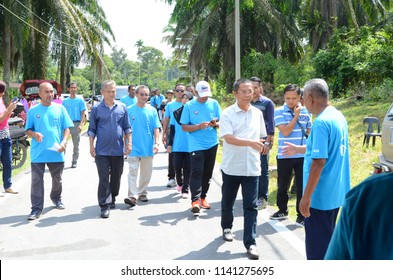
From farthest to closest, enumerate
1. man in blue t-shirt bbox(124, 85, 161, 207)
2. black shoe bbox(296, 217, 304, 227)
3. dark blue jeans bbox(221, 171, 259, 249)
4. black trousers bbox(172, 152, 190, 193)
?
black trousers bbox(172, 152, 190, 193) < man in blue t-shirt bbox(124, 85, 161, 207) < black shoe bbox(296, 217, 304, 227) < dark blue jeans bbox(221, 171, 259, 249)

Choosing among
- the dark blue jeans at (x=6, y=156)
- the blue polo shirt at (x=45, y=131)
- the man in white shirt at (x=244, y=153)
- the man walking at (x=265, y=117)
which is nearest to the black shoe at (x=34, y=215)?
the blue polo shirt at (x=45, y=131)

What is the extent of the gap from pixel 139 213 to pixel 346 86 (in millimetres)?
20220

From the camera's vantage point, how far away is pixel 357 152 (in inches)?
458

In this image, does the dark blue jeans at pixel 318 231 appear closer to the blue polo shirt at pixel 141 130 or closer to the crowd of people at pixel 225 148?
the crowd of people at pixel 225 148

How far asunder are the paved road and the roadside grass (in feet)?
3.36

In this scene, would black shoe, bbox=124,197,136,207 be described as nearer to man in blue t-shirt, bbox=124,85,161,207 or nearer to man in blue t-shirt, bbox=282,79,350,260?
man in blue t-shirt, bbox=124,85,161,207

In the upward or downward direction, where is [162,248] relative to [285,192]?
downward

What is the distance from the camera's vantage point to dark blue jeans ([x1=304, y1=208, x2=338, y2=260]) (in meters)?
4.07

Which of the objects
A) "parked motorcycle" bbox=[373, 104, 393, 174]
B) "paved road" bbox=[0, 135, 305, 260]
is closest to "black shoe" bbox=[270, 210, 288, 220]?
"paved road" bbox=[0, 135, 305, 260]

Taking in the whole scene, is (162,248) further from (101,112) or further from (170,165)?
(170,165)

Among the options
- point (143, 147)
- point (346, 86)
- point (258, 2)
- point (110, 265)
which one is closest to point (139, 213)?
point (143, 147)

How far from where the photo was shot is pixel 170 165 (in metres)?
9.59

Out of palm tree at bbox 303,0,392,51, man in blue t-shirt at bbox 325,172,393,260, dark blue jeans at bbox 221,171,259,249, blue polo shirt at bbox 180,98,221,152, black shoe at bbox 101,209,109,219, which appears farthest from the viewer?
palm tree at bbox 303,0,392,51

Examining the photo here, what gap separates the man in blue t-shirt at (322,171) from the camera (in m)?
4.05
